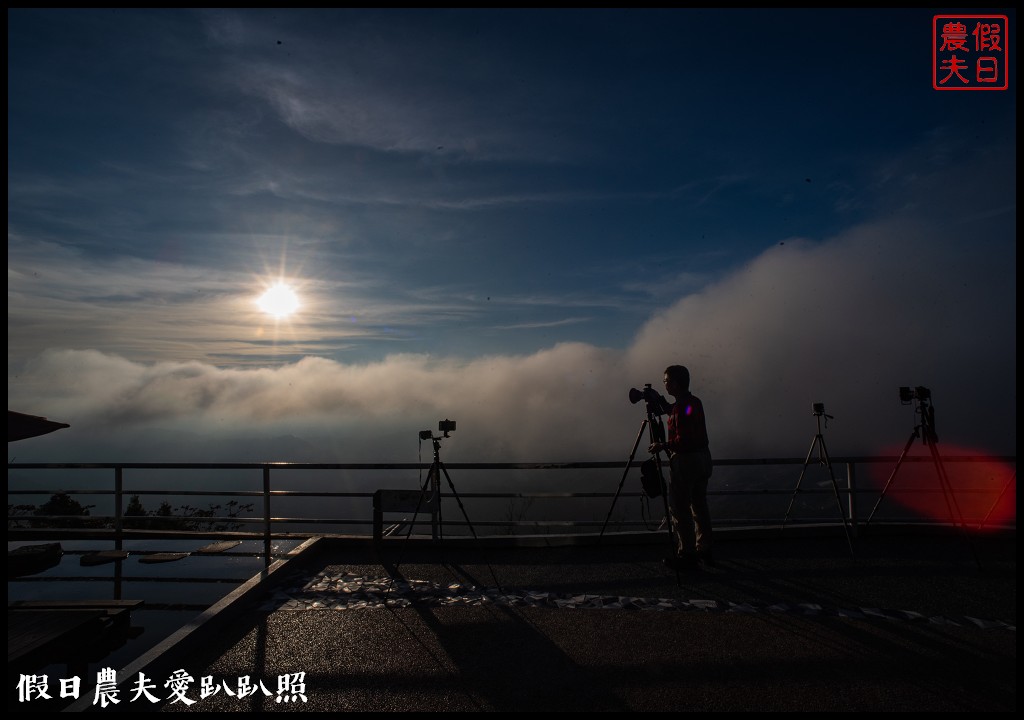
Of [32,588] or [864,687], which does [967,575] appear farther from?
[32,588]

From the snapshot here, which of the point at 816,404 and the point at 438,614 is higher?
the point at 816,404

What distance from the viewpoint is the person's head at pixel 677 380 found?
668cm

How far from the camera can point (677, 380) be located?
263 inches

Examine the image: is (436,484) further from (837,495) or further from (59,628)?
(837,495)

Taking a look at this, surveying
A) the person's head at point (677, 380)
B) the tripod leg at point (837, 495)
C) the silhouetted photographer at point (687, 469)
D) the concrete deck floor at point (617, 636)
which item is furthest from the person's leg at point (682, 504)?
the tripod leg at point (837, 495)

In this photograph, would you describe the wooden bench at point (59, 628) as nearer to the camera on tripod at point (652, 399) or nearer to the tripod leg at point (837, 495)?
the camera on tripod at point (652, 399)

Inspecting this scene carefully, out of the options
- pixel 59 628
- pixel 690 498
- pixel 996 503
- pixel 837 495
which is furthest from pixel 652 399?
pixel 59 628

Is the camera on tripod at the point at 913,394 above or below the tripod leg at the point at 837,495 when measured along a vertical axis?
above

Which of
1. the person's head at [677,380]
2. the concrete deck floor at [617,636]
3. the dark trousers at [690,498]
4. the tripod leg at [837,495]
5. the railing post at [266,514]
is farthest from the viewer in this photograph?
the railing post at [266,514]

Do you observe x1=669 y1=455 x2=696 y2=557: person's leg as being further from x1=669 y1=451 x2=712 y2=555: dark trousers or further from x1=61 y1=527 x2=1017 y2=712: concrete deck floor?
x1=61 y1=527 x2=1017 y2=712: concrete deck floor

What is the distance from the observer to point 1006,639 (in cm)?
455

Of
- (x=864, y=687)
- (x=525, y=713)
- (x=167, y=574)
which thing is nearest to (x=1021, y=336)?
(x=864, y=687)

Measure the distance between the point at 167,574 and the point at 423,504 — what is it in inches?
126

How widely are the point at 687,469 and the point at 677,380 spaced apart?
0.95m
